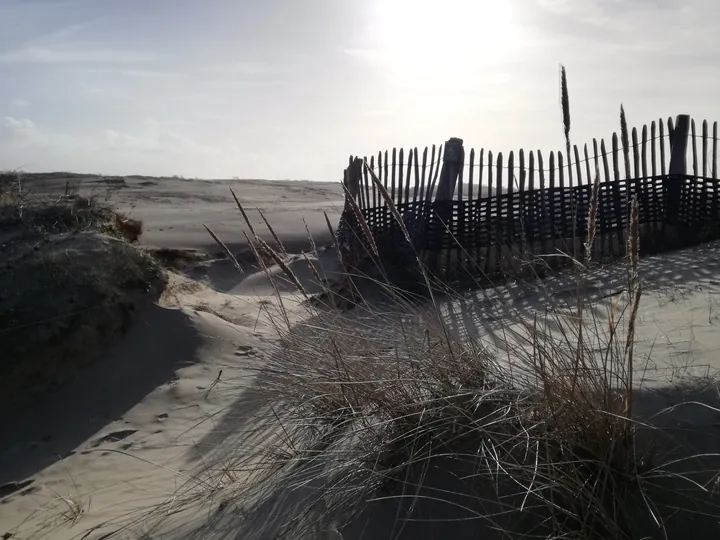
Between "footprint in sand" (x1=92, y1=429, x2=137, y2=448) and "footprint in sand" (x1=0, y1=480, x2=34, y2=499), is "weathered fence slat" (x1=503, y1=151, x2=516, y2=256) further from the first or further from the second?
"footprint in sand" (x1=0, y1=480, x2=34, y2=499)

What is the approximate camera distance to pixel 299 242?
11953 mm

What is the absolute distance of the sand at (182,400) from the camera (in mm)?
2908

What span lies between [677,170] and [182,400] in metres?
6.78

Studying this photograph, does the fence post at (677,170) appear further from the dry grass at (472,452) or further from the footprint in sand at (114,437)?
the footprint in sand at (114,437)

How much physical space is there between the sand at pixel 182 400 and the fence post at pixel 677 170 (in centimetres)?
143

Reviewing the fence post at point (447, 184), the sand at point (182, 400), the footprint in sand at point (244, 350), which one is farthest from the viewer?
the fence post at point (447, 184)

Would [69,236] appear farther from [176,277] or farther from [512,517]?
[512,517]

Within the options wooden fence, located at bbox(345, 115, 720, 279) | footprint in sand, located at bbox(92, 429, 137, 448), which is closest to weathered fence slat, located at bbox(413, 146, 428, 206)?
wooden fence, located at bbox(345, 115, 720, 279)

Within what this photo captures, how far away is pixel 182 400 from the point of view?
210 inches

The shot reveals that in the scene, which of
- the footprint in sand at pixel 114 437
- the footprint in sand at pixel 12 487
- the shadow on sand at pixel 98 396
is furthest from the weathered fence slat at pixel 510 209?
the footprint in sand at pixel 12 487

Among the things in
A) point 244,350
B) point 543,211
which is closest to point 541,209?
point 543,211

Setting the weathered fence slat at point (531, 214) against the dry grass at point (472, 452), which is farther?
the weathered fence slat at point (531, 214)

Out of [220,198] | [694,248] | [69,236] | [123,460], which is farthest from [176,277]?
[220,198]

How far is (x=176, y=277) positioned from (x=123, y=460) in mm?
3919
